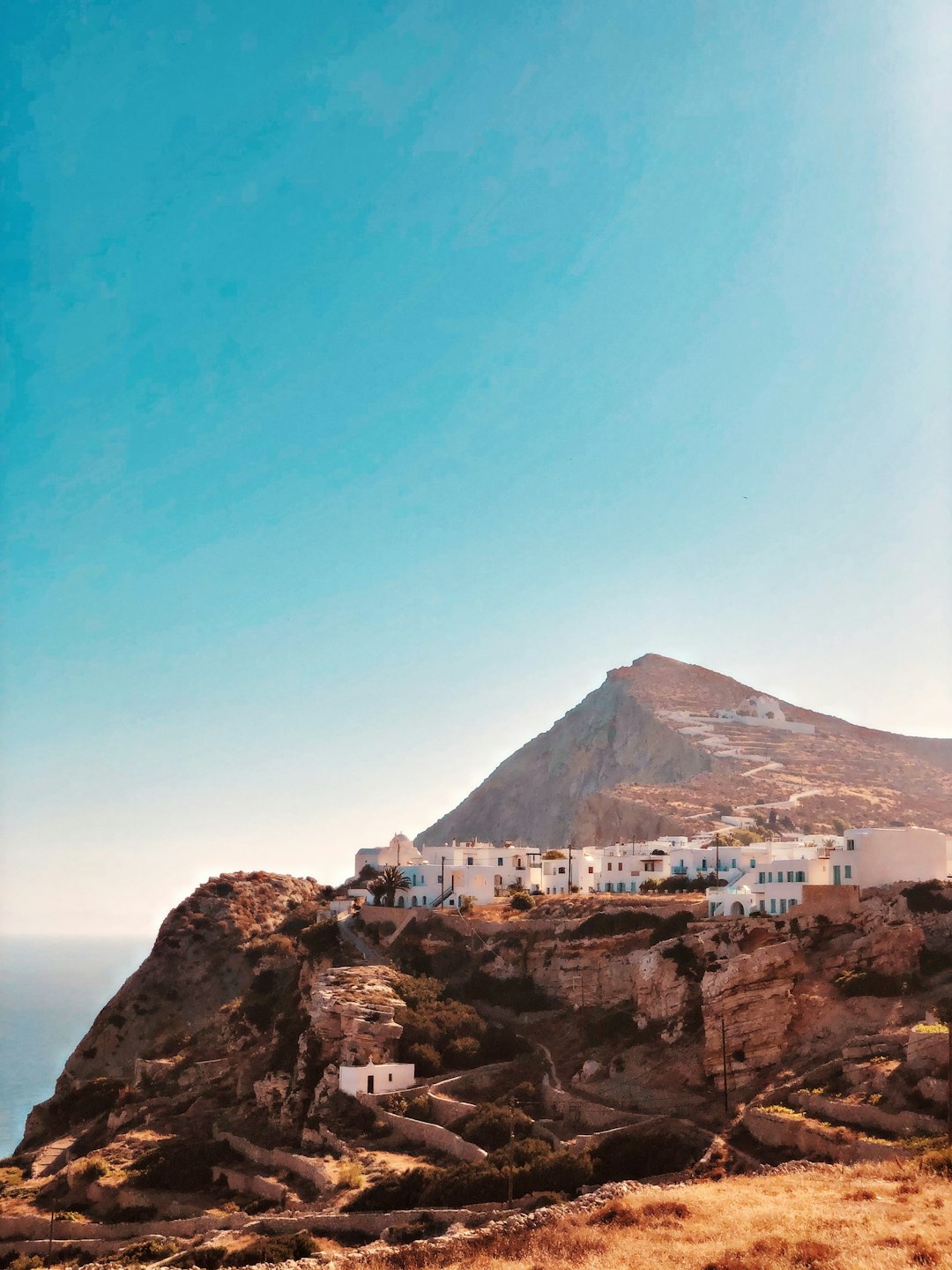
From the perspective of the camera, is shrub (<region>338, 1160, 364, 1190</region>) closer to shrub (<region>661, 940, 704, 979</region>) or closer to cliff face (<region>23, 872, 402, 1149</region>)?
cliff face (<region>23, 872, 402, 1149</region>)

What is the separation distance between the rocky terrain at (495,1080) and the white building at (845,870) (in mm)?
2520

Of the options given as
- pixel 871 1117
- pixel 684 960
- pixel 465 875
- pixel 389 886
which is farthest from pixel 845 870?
pixel 389 886

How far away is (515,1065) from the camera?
4722cm

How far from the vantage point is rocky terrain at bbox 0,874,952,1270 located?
3494 centimetres

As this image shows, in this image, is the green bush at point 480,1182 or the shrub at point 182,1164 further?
the shrub at point 182,1164

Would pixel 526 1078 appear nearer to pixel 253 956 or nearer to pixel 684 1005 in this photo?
pixel 684 1005

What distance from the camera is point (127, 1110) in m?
56.9

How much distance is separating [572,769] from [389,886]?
290ft

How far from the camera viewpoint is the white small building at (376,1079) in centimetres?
4672

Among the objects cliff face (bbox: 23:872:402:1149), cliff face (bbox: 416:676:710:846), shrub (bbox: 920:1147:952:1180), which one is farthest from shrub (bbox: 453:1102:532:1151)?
cliff face (bbox: 416:676:710:846)

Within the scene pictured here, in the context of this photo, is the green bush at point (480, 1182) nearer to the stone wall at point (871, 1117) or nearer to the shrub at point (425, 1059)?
the stone wall at point (871, 1117)

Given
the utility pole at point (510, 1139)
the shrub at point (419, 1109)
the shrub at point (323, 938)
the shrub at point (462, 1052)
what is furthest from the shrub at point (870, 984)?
the shrub at point (323, 938)

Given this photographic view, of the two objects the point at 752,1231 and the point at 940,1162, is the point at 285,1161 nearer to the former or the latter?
the point at 752,1231

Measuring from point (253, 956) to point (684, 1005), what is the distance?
39.7m
